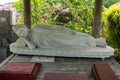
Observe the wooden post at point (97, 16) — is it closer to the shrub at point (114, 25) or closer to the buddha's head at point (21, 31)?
the shrub at point (114, 25)

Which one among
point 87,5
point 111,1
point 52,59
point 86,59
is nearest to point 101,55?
point 86,59

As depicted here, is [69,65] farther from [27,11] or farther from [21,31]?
[27,11]

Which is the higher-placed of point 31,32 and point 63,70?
point 31,32

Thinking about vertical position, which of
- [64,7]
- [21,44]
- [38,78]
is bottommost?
[38,78]

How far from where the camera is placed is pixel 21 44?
3.64m

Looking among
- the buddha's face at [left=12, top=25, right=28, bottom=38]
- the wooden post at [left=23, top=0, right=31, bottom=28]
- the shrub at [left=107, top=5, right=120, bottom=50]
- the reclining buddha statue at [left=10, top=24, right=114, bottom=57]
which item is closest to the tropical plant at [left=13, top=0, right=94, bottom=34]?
the shrub at [left=107, top=5, right=120, bottom=50]

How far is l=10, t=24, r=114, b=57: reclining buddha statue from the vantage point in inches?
138

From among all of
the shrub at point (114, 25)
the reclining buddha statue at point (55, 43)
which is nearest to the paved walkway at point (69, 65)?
the reclining buddha statue at point (55, 43)

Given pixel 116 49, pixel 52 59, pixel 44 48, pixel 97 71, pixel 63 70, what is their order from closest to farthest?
1. pixel 97 71
2. pixel 63 70
3. pixel 52 59
4. pixel 44 48
5. pixel 116 49

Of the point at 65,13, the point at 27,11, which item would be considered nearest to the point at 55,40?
the point at 27,11

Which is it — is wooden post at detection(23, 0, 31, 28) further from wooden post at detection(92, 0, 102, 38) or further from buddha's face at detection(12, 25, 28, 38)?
wooden post at detection(92, 0, 102, 38)

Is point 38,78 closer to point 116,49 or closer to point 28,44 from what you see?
point 28,44

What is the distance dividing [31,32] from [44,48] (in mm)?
326

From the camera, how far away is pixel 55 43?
11.8 feet
